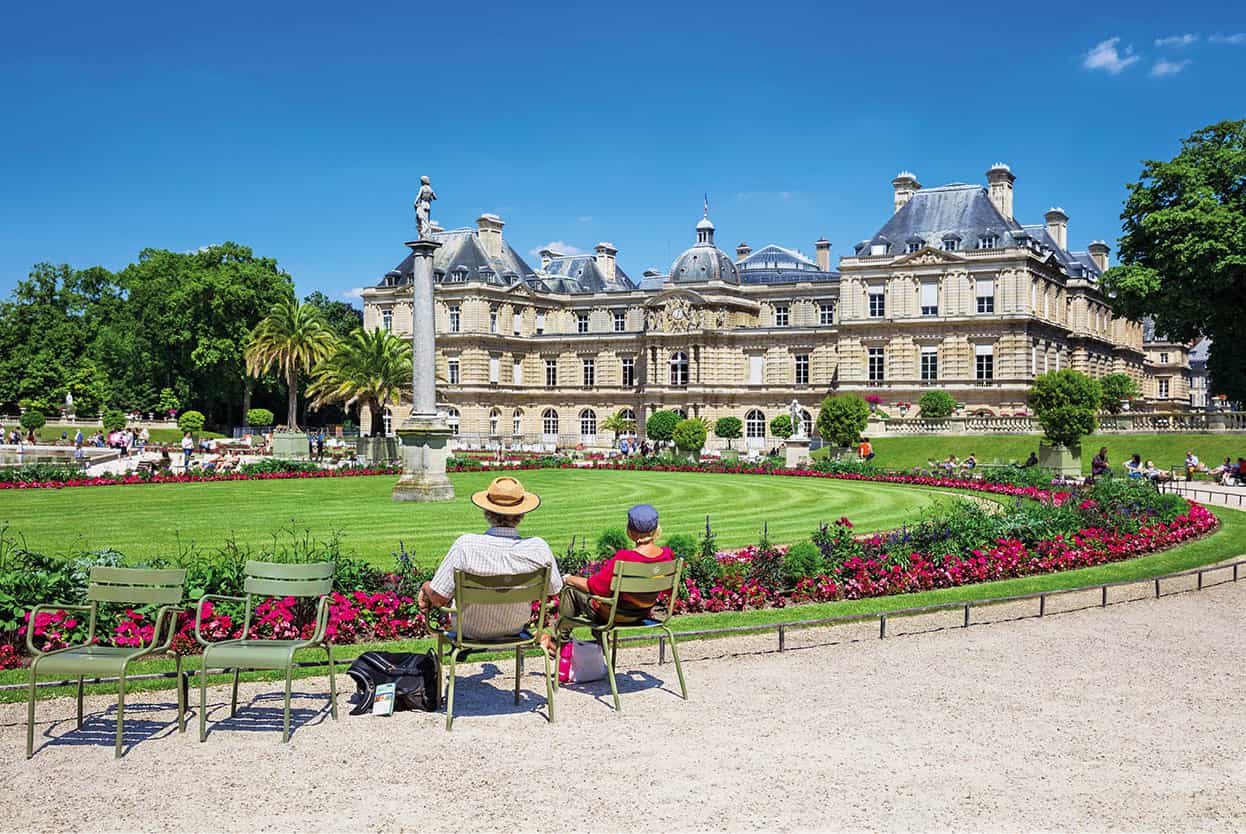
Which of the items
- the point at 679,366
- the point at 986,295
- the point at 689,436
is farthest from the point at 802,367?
the point at 689,436

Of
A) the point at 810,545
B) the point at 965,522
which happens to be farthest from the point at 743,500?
Answer: the point at 810,545

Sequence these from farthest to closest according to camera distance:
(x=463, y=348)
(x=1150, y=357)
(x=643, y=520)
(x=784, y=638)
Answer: (x=1150, y=357)
(x=463, y=348)
(x=784, y=638)
(x=643, y=520)

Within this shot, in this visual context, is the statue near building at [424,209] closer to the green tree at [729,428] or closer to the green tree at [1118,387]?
the green tree at [729,428]

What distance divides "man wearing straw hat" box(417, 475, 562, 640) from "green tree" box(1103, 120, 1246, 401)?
1482 inches

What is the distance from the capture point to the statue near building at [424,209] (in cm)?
2456

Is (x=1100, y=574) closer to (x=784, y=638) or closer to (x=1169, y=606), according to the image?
(x=1169, y=606)

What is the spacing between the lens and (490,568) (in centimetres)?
749

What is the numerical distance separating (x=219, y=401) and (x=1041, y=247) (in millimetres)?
56756

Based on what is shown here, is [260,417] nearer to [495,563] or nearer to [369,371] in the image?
[369,371]

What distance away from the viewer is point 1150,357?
90438 millimetres

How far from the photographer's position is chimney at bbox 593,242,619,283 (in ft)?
270

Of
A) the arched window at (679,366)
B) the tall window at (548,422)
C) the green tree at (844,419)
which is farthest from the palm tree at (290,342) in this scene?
the green tree at (844,419)

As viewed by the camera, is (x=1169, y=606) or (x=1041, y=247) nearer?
(x=1169, y=606)

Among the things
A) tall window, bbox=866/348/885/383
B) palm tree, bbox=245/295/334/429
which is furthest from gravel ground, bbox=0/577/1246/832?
palm tree, bbox=245/295/334/429
